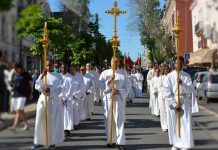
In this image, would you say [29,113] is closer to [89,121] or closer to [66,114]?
[66,114]

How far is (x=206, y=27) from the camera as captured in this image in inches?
180

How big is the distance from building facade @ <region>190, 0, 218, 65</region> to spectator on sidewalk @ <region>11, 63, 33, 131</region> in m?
1.61

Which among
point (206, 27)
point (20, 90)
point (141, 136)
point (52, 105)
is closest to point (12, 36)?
point (20, 90)

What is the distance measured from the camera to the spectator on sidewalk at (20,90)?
4145mm

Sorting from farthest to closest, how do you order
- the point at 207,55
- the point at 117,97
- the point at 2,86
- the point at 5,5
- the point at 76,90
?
the point at 76,90 < the point at 117,97 < the point at 207,55 < the point at 2,86 < the point at 5,5

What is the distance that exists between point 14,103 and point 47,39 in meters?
1.94

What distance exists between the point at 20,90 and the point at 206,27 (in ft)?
5.60

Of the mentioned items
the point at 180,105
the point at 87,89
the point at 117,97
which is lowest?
the point at 180,105

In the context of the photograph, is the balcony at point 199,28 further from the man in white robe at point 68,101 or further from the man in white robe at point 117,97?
the man in white robe at point 68,101

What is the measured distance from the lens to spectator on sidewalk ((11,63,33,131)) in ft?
13.6

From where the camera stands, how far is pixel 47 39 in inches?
234

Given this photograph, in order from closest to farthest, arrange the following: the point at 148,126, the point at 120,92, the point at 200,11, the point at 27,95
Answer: the point at 27,95 < the point at 200,11 < the point at 120,92 < the point at 148,126

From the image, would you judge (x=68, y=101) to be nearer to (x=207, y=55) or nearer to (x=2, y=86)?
(x=207, y=55)

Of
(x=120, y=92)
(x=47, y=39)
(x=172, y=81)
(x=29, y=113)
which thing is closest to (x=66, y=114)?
(x=120, y=92)
